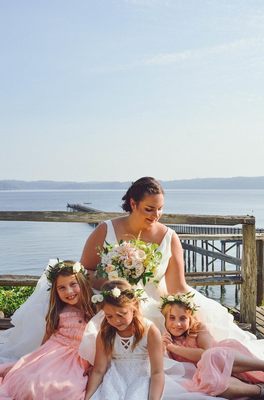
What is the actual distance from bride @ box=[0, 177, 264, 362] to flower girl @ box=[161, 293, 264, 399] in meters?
0.18

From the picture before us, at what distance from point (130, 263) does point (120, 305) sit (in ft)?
1.65

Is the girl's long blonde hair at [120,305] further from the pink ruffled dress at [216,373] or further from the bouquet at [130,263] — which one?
the pink ruffled dress at [216,373]

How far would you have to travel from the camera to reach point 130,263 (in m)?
3.92

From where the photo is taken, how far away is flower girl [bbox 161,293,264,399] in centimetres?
345

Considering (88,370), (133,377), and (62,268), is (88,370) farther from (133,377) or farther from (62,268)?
(62,268)

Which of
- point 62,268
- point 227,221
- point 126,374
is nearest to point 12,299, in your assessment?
point 227,221

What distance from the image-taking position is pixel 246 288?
5449mm

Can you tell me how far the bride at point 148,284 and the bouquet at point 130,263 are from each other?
309mm

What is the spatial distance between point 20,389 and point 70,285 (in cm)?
91

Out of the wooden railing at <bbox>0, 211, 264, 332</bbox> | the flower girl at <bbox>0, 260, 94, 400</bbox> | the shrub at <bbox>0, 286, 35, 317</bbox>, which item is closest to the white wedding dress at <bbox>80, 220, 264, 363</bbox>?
the flower girl at <bbox>0, 260, 94, 400</bbox>

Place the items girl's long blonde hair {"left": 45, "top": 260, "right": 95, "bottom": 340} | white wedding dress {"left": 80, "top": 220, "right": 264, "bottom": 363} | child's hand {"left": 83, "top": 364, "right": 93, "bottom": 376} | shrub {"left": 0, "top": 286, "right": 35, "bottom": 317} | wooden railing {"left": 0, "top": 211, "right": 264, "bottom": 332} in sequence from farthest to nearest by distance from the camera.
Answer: shrub {"left": 0, "top": 286, "right": 35, "bottom": 317} → wooden railing {"left": 0, "top": 211, "right": 264, "bottom": 332} → white wedding dress {"left": 80, "top": 220, "right": 264, "bottom": 363} → girl's long blonde hair {"left": 45, "top": 260, "right": 95, "bottom": 340} → child's hand {"left": 83, "top": 364, "right": 93, "bottom": 376}

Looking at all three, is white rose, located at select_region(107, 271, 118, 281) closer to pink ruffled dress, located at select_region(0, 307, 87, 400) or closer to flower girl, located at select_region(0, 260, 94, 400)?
flower girl, located at select_region(0, 260, 94, 400)

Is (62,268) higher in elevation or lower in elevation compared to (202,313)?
higher

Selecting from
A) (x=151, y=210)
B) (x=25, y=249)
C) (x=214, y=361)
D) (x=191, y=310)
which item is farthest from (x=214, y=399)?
(x=25, y=249)
